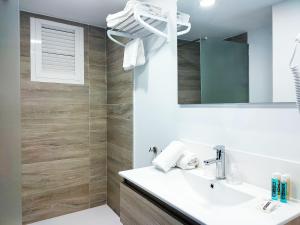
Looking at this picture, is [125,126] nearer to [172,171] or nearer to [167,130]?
[167,130]

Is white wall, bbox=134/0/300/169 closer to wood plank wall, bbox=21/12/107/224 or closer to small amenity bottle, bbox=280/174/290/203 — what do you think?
small amenity bottle, bbox=280/174/290/203

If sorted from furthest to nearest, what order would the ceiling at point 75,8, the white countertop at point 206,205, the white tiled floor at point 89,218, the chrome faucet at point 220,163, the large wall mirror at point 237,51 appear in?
the white tiled floor at point 89,218 < the ceiling at point 75,8 < the chrome faucet at point 220,163 < the large wall mirror at point 237,51 < the white countertop at point 206,205

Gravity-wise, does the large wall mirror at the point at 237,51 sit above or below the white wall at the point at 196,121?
above

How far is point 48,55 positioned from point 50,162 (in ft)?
3.85

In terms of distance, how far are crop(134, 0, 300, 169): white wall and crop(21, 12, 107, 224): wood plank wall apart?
77 cm

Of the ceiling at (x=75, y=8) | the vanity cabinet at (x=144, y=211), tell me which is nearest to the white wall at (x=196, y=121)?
the vanity cabinet at (x=144, y=211)

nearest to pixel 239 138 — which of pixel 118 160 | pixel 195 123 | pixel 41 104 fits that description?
pixel 195 123

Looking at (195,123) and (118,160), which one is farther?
(118,160)

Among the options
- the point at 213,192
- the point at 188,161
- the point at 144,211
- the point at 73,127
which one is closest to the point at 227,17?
the point at 188,161

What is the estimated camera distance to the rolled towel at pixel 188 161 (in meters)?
1.38

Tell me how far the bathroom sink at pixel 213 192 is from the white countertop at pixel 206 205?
0.05ft

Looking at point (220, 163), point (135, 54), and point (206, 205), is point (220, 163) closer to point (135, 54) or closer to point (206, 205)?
point (206, 205)

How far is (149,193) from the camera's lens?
43.7 inches

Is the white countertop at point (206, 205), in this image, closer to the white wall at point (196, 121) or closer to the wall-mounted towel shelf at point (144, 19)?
the white wall at point (196, 121)
